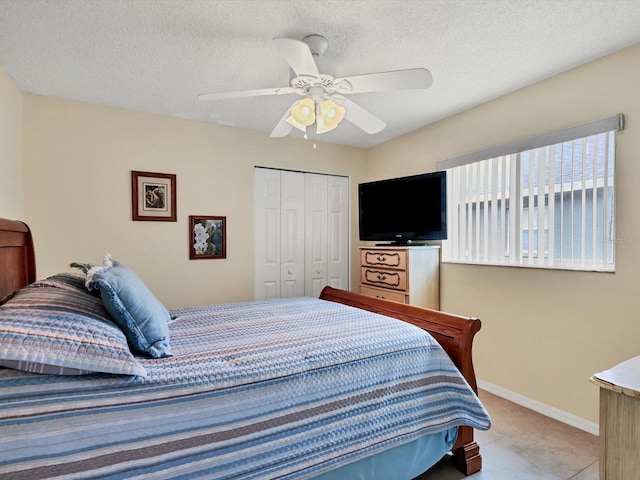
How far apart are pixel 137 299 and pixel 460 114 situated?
3058 millimetres

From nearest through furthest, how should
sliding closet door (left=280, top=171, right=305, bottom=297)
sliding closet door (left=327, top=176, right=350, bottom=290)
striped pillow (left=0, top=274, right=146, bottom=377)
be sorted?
striped pillow (left=0, top=274, right=146, bottom=377)
sliding closet door (left=280, top=171, right=305, bottom=297)
sliding closet door (left=327, top=176, right=350, bottom=290)

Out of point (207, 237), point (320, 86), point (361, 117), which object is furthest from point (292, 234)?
point (320, 86)

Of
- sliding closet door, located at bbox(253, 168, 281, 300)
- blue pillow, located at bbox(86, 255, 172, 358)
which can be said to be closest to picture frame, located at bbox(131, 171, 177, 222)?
sliding closet door, located at bbox(253, 168, 281, 300)

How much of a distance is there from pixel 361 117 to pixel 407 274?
152 centimetres

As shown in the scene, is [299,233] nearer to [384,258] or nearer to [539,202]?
[384,258]

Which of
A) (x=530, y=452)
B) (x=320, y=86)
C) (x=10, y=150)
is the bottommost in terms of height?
(x=530, y=452)

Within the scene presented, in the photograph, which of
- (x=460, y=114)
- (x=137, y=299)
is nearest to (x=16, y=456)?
(x=137, y=299)

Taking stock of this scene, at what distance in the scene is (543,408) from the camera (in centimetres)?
247

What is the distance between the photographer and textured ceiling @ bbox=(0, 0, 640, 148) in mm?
1683

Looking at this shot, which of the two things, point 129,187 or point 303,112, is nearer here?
point 303,112

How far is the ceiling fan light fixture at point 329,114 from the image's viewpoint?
1964 millimetres

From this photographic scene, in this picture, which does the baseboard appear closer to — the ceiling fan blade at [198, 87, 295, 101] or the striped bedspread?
the striped bedspread

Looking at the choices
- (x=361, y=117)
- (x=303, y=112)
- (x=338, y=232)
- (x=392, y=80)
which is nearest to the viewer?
(x=392, y=80)

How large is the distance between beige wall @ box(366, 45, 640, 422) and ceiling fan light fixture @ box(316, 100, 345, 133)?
5.25 ft
